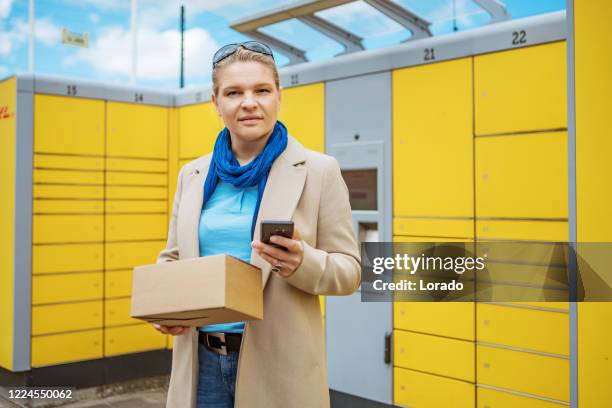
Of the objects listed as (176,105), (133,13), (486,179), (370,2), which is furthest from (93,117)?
(486,179)

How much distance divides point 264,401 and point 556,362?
2.14 meters

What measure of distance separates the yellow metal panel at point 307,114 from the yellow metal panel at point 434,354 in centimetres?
141

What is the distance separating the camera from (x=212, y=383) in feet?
5.26

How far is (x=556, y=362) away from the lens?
3146 millimetres

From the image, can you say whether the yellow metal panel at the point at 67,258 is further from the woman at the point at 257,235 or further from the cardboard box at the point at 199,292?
the cardboard box at the point at 199,292

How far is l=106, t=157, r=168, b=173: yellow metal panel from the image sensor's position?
16.7 ft

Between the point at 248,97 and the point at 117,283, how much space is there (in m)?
3.92

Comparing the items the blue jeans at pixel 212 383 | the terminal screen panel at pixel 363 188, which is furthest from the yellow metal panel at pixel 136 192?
the blue jeans at pixel 212 383

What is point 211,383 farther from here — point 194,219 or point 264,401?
point 194,219

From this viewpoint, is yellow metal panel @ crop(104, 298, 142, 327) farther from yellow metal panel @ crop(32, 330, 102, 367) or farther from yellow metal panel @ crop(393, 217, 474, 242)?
yellow metal panel @ crop(393, 217, 474, 242)

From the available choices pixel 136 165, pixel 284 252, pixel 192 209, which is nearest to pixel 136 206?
pixel 136 165

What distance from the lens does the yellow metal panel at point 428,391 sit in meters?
3.51

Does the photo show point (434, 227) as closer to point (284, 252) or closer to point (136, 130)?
point (284, 252)

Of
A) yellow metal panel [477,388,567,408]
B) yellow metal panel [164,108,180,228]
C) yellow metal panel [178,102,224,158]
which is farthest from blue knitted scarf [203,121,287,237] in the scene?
yellow metal panel [164,108,180,228]
